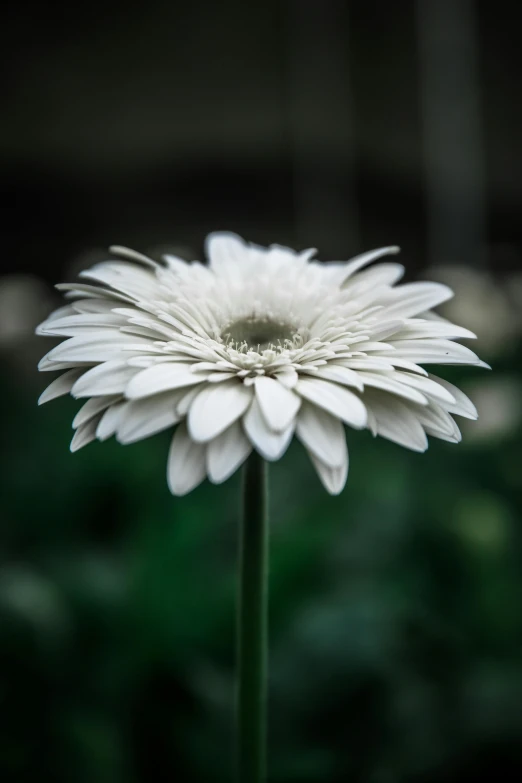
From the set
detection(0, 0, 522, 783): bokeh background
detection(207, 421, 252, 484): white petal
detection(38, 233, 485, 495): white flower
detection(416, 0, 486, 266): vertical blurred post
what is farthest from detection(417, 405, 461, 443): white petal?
detection(416, 0, 486, 266): vertical blurred post

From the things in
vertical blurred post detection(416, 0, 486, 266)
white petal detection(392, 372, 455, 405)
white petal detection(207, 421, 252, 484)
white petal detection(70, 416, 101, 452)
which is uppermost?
vertical blurred post detection(416, 0, 486, 266)

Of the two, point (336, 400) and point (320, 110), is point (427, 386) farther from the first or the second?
point (320, 110)

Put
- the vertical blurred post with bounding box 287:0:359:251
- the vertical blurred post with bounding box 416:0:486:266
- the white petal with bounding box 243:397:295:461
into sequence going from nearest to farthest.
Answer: the white petal with bounding box 243:397:295:461, the vertical blurred post with bounding box 416:0:486:266, the vertical blurred post with bounding box 287:0:359:251

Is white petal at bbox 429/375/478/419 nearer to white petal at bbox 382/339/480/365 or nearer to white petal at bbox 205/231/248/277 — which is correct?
white petal at bbox 382/339/480/365

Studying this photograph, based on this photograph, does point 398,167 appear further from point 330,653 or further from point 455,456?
point 330,653

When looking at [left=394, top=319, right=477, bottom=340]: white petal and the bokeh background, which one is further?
the bokeh background

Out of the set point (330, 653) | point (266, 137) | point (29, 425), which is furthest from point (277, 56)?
point (330, 653)
